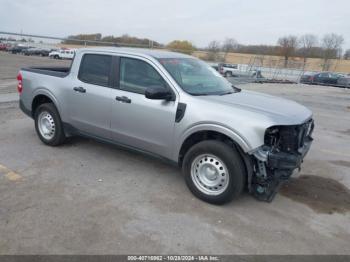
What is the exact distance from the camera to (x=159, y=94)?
4090 mm

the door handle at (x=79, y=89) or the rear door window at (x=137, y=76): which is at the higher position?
the rear door window at (x=137, y=76)

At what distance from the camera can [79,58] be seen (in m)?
5.34

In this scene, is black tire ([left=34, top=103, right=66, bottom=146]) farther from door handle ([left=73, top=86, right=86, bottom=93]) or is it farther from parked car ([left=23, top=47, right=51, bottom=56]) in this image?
parked car ([left=23, top=47, right=51, bottom=56])

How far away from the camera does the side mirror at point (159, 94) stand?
406cm

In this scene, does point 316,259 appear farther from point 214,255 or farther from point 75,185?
point 75,185

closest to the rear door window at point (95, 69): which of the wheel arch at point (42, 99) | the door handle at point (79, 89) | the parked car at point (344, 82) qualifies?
the door handle at point (79, 89)

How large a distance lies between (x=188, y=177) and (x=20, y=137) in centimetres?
381

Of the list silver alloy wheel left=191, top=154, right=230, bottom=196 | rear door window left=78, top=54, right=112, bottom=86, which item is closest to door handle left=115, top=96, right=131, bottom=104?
rear door window left=78, top=54, right=112, bottom=86

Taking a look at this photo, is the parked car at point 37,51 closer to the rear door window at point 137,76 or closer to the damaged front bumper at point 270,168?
the rear door window at point 137,76

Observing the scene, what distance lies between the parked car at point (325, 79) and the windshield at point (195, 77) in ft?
91.4

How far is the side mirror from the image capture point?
406cm

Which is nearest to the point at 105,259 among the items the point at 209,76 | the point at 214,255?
the point at 214,255

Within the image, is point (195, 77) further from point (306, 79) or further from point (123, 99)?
point (306, 79)

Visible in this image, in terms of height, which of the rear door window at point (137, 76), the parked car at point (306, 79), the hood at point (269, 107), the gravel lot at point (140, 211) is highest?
the rear door window at point (137, 76)
